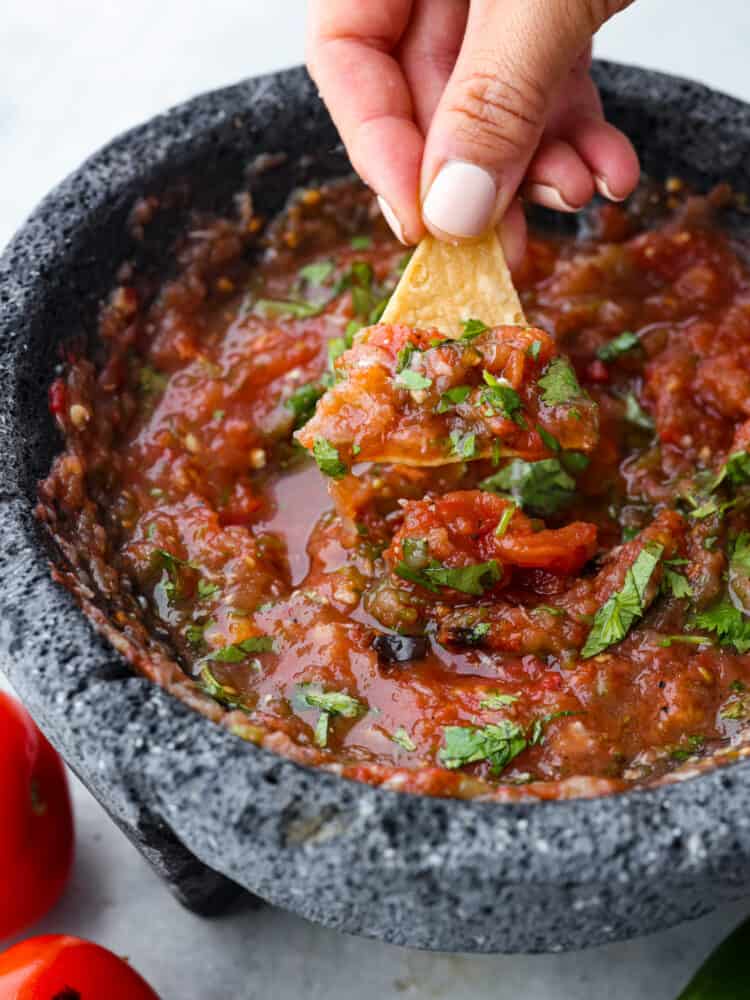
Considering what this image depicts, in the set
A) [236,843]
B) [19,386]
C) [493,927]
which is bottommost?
[493,927]

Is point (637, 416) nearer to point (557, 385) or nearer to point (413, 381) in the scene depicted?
point (557, 385)

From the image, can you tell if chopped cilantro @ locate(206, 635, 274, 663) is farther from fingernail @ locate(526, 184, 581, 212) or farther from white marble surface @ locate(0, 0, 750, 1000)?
fingernail @ locate(526, 184, 581, 212)

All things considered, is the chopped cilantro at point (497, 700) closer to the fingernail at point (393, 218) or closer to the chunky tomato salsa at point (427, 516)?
the chunky tomato salsa at point (427, 516)

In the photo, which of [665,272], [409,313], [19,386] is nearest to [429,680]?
[409,313]

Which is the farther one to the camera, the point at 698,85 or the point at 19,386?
the point at 698,85

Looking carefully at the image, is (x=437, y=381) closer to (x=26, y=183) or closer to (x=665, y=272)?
(x=665, y=272)

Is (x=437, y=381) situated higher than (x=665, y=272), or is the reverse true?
(x=437, y=381)

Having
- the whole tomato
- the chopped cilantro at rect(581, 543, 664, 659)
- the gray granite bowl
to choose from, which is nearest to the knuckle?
the chopped cilantro at rect(581, 543, 664, 659)

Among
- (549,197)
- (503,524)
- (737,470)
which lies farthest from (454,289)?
(737,470)
